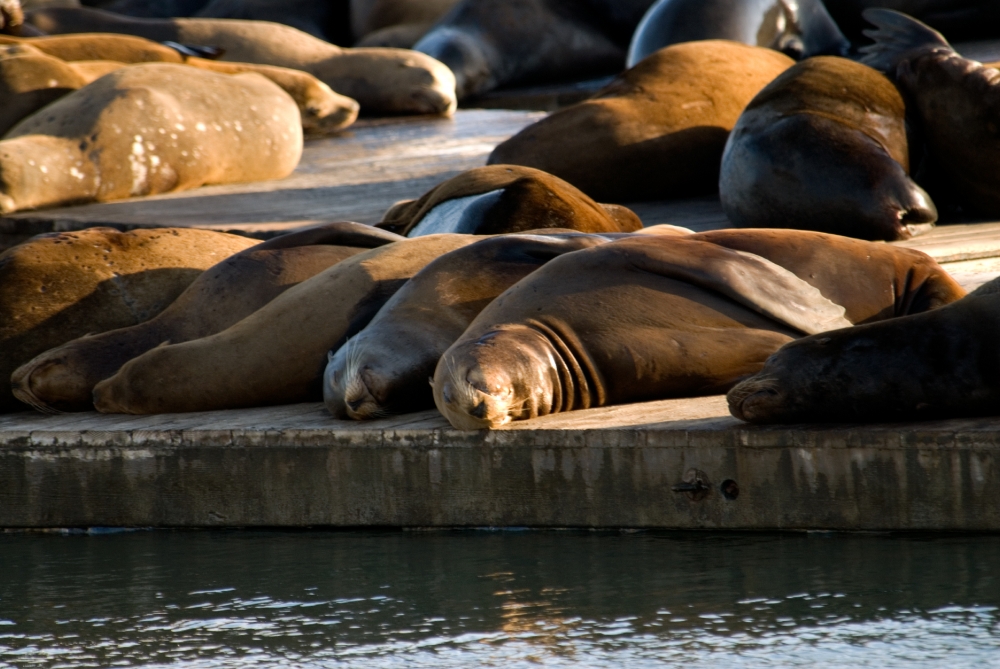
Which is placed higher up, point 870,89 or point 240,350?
point 870,89

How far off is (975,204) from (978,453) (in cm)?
396

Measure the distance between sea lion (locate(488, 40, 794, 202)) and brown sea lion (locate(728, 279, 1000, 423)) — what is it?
4252mm

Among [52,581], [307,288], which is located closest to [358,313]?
[307,288]

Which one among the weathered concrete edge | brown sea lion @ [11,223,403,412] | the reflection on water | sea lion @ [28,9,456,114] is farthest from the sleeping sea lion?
the reflection on water

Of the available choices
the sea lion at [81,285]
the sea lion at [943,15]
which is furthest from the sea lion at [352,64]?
the sea lion at [81,285]

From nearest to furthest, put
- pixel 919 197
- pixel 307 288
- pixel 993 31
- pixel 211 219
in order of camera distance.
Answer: pixel 307 288, pixel 919 197, pixel 211 219, pixel 993 31

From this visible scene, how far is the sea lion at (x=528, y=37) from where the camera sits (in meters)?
16.3

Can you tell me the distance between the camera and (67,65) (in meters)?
10.3

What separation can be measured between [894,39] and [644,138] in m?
1.33

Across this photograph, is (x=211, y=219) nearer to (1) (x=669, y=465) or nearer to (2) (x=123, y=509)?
(2) (x=123, y=509)

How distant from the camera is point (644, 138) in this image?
7902 millimetres

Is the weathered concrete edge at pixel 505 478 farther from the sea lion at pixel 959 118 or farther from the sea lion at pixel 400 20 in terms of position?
the sea lion at pixel 400 20

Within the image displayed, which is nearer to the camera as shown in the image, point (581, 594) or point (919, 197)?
point (581, 594)

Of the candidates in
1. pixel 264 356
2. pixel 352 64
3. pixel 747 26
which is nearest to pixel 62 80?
pixel 352 64
